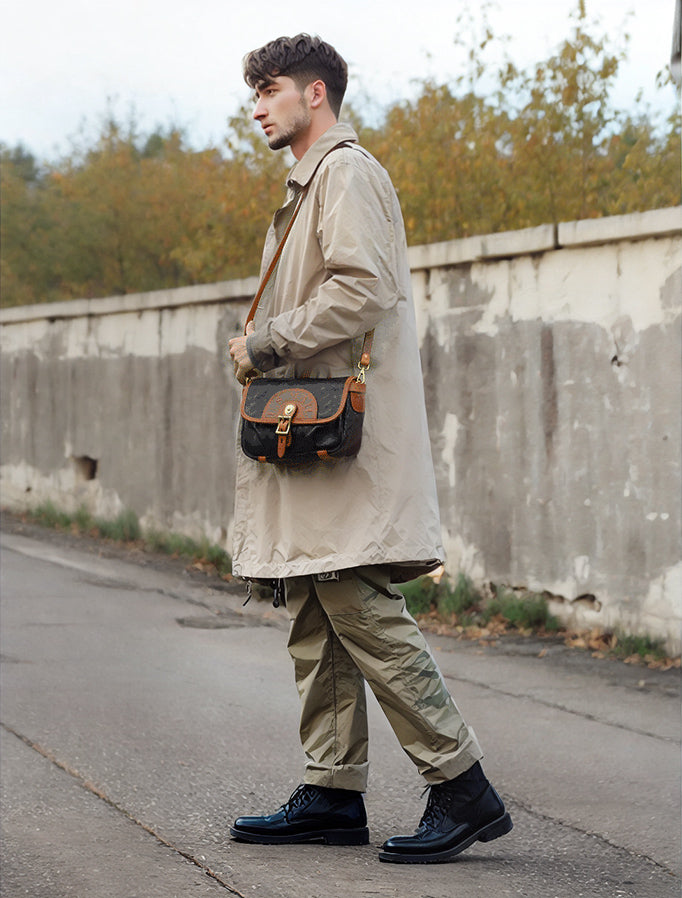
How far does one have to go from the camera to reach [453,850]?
3059 mm

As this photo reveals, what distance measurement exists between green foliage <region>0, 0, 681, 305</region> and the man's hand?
7.55 meters

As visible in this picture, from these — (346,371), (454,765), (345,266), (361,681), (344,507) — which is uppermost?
(345,266)

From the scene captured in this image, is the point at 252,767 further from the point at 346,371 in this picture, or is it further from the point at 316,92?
the point at 316,92

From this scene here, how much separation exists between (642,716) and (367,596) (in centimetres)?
245

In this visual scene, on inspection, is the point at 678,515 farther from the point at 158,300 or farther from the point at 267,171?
the point at 267,171

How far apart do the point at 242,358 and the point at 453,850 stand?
4.54 feet

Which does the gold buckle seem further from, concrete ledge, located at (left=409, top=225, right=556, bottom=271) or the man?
concrete ledge, located at (left=409, top=225, right=556, bottom=271)

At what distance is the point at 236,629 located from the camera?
7047mm

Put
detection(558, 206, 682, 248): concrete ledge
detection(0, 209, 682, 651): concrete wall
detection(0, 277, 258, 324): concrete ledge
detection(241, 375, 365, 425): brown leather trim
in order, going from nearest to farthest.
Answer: detection(241, 375, 365, 425): brown leather trim, detection(558, 206, 682, 248): concrete ledge, detection(0, 209, 682, 651): concrete wall, detection(0, 277, 258, 324): concrete ledge

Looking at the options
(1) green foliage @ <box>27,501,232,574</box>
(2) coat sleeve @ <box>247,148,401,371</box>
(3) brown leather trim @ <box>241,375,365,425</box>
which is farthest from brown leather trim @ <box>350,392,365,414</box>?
(1) green foliage @ <box>27,501,232,574</box>

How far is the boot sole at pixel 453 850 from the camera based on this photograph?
3.06 metres

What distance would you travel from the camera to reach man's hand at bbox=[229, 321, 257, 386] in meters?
3.20

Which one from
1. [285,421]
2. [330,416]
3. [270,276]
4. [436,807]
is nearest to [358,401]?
[330,416]

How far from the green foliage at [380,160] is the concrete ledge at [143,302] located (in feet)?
7.41
